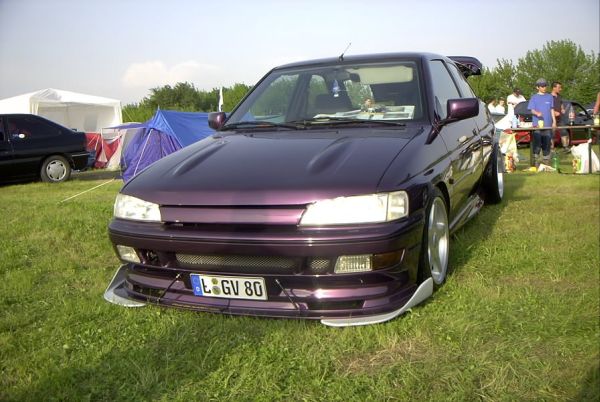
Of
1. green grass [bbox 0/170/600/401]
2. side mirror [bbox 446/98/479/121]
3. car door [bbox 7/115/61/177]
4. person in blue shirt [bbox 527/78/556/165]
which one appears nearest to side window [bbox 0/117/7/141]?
car door [bbox 7/115/61/177]

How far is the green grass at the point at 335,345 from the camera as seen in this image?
2.03 metres

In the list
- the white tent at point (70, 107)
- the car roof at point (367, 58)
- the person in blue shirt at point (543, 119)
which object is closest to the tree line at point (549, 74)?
the white tent at point (70, 107)

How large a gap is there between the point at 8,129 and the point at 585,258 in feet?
34.4

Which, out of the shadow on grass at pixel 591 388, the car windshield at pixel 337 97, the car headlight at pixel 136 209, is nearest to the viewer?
the shadow on grass at pixel 591 388

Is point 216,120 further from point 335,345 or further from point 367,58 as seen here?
point 335,345

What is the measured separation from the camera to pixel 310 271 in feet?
7.73

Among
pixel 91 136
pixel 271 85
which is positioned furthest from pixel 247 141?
pixel 91 136

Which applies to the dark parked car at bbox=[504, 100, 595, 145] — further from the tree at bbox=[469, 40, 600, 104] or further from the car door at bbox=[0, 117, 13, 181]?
the tree at bbox=[469, 40, 600, 104]

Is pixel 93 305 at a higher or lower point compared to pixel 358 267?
lower

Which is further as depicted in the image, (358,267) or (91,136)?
(91,136)

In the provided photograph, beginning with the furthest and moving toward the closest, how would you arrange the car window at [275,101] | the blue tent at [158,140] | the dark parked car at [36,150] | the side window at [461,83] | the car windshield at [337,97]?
the blue tent at [158,140] < the dark parked car at [36,150] < the side window at [461,83] < the car window at [275,101] < the car windshield at [337,97]

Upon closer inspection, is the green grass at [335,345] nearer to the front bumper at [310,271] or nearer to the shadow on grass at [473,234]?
the shadow on grass at [473,234]

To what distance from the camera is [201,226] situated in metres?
2.48

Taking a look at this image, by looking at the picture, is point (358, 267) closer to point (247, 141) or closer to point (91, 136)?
point (247, 141)
